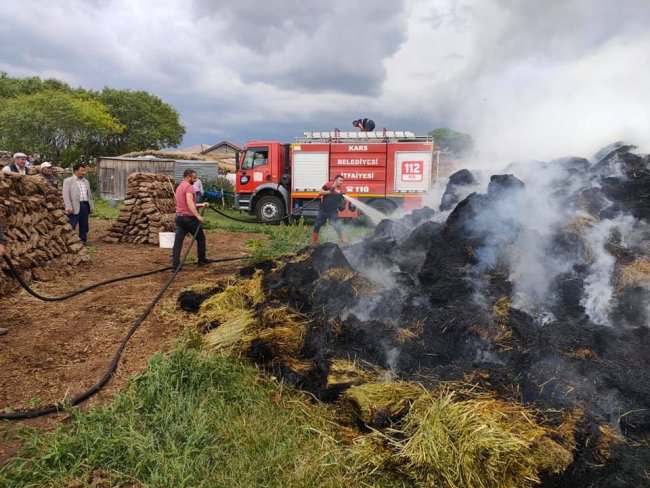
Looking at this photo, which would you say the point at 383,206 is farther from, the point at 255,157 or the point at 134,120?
the point at 134,120

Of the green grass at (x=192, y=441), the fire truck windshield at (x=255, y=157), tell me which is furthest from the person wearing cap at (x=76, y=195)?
the fire truck windshield at (x=255, y=157)

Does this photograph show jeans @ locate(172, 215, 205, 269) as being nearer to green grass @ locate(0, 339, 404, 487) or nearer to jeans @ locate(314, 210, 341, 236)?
jeans @ locate(314, 210, 341, 236)

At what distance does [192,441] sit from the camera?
3385 millimetres

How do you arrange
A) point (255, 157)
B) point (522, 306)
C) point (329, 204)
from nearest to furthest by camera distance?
point (522, 306) → point (329, 204) → point (255, 157)

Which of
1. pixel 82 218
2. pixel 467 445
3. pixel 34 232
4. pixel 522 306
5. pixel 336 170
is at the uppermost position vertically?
pixel 336 170

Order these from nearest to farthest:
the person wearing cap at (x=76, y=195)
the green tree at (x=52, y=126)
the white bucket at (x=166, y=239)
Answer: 1. the person wearing cap at (x=76, y=195)
2. the white bucket at (x=166, y=239)
3. the green tree at (x=52, y=126)

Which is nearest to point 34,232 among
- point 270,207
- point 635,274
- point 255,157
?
point 635,274

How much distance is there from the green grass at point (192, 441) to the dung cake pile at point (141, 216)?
7.96 meters

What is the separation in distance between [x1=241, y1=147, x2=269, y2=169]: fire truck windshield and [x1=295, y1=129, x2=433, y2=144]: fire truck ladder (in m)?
1.49

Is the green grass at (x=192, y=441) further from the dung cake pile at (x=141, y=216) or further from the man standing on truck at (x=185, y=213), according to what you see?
the dung cake pile at (x=141, y=216)

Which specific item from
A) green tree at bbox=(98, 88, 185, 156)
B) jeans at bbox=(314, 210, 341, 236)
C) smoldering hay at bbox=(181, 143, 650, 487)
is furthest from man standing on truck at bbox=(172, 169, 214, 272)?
green tree at bbox=(98, 88, 185, 156)

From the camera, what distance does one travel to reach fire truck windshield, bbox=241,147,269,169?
17172 mm

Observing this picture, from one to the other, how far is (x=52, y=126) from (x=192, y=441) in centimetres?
3522

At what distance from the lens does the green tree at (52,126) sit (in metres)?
30.9
